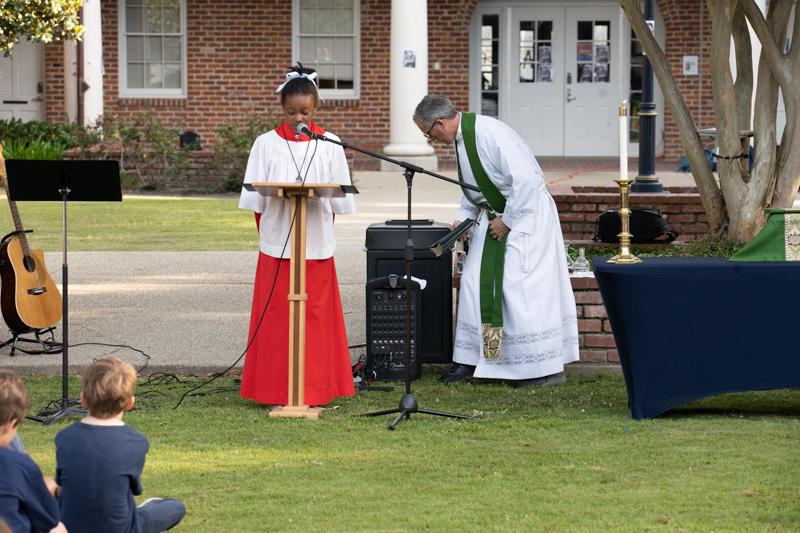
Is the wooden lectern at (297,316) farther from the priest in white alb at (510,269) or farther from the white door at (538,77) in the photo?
the white door at (538,77)

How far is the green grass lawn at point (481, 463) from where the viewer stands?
17.1ft

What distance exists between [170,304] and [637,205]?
366 centimetres

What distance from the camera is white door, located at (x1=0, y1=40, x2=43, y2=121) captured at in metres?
24.2

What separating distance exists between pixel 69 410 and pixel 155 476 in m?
1.32

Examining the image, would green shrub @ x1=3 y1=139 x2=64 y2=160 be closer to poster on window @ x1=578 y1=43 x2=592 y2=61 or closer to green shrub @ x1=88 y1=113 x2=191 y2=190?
green shrub @ x1=88 y1=113 x2=191 y2=190

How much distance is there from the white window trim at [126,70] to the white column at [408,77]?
445 centimetres

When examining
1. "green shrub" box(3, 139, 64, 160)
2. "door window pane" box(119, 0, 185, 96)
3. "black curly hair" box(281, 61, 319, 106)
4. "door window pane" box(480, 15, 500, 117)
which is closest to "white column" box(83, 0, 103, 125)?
"green shrub" box(3, 139, 64, 160)

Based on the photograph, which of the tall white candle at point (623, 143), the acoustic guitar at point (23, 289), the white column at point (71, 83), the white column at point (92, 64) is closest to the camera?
the tall white candle at point (623, 143)

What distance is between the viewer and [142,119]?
1992 centimetres

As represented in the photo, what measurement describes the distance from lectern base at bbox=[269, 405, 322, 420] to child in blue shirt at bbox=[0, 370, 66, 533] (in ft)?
9.76

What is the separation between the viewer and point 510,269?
25.3 ft

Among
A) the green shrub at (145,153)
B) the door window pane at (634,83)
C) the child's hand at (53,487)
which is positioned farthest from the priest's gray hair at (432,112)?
the door window pane at (634,83)

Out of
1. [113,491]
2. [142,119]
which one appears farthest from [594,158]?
[113,491]

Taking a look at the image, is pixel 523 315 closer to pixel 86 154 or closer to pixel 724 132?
pixel 724 132
